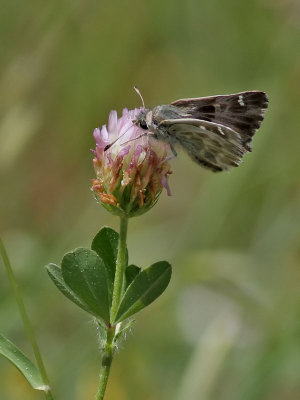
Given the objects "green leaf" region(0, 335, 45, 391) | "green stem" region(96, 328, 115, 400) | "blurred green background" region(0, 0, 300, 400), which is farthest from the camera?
"blurred green background" region(0, 0, 300, 400)

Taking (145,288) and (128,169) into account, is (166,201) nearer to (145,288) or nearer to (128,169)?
A: (128,169)

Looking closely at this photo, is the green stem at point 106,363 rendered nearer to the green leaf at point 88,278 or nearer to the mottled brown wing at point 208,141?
the green leaf at point 88,278

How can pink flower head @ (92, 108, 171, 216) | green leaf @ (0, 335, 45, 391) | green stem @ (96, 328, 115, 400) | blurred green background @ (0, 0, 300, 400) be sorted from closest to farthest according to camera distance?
green stem @ (96, 328, 115, 400), green leaf @ (0, 335, 45, 391), pink flower head @ (92, 108, 171, 216), blurred green background @ (0, 0, 300, 400)

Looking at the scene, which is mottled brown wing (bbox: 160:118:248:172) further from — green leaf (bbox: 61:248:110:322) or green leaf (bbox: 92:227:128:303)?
green leaf (bbox: 61:248:110:322)

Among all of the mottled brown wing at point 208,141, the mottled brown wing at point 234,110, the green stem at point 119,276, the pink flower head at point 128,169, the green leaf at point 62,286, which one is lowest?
the green leaf at point 62,286

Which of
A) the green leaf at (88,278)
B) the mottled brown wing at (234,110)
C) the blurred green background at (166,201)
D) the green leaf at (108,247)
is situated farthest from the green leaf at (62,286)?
the blurred green background at (166,201)

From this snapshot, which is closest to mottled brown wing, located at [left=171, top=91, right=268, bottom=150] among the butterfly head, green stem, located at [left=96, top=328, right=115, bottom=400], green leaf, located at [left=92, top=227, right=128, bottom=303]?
the butterfly head
